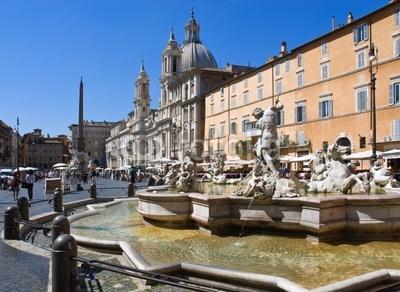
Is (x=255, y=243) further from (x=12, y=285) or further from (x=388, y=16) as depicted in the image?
(x=388, y=16)

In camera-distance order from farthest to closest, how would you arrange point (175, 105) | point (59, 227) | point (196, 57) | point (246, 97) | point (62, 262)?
point (196, 57) → point (175, 105) → point (246, 97) → point (59, 227) → point (62, 262)

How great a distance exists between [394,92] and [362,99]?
291cm

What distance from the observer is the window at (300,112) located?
38.8 m

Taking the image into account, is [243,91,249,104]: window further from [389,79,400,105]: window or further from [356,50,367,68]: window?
[389,79,400,105]: window

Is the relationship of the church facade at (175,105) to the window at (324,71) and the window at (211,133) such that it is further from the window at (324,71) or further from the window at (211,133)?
the window at (324,71)

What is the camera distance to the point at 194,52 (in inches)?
3354

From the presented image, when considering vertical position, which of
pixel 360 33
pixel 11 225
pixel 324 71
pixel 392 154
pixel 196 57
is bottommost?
pixel 11 225

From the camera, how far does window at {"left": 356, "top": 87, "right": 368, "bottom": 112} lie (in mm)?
31766

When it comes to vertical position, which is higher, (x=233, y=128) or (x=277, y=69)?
(x=277, y=69)

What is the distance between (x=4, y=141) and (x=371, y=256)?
111 meters

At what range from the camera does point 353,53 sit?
33125 mm

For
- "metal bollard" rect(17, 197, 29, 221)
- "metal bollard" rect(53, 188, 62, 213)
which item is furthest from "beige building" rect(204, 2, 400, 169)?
"metal bollard" rect(17, 197, 29, 221)

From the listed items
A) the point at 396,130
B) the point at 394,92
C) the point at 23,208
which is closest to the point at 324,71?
the point at 394,92

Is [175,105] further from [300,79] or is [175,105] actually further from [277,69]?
[300,79]
